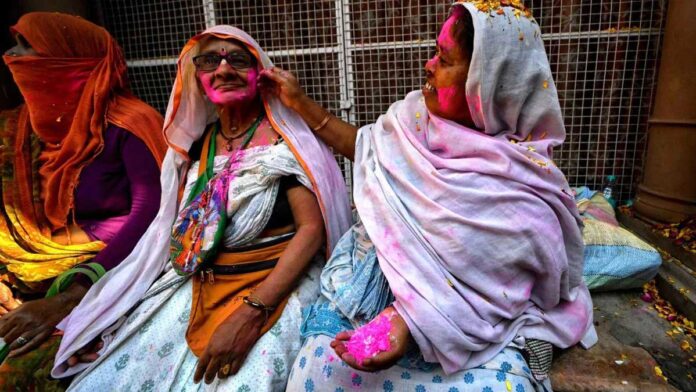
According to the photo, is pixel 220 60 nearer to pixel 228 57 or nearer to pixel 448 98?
pixel 228 57

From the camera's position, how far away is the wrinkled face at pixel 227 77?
1.80m

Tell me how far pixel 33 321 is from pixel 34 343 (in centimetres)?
9

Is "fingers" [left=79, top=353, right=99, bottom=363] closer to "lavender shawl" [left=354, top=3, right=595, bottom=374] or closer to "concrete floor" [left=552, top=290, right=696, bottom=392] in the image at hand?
"lavender shawl" [left=354, top=3, right=595, bottom=374]

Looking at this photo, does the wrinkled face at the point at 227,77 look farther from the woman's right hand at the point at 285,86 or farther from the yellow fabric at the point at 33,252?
the yellow fabric at the point at 33,252

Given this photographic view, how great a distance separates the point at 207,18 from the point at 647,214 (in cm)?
368

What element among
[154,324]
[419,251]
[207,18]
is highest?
[207,18]

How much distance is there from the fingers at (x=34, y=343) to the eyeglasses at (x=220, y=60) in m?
1.34

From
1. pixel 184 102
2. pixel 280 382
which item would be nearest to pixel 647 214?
pixel 280 382

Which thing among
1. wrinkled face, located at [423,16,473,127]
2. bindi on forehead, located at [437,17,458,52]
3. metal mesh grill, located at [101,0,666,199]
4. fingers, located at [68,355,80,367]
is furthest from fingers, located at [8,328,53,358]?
metal mesh grill, located at [101,0,666,199]

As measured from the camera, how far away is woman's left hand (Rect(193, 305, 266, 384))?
146 cm

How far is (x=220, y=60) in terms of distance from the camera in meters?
1.81

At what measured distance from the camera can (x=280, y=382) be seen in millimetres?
1518

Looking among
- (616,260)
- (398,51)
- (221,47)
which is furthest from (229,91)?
(616,260)

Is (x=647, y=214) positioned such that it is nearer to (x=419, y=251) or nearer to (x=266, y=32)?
(x=419, y=251)
